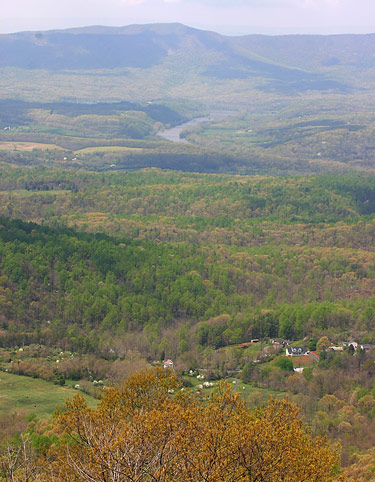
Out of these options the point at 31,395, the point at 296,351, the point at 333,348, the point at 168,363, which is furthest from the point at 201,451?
the point at 333,348

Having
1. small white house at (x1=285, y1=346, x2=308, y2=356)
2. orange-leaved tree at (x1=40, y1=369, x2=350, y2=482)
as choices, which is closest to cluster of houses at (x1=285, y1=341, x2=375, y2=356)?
small white house at (x1=285, y1=346, x2=308, y2=356)

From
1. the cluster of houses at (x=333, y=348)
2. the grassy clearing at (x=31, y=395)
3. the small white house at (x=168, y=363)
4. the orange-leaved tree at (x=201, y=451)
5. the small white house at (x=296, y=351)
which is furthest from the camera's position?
the small white house at (x=296, y=351)

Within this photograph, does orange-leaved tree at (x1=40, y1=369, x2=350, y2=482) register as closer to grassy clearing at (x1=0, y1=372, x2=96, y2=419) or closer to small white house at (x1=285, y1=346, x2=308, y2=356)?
grassy clearing at (x1=0, y1=372, x2=96, y2=419)

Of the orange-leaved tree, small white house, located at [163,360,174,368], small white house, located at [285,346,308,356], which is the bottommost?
small white house, located at [163,360,174,368]

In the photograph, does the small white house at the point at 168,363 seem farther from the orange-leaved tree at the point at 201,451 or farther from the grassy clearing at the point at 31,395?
the orange-leaved tree at the point at 201,451

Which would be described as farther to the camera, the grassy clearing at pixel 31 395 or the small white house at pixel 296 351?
the small white house at pixel 296 351

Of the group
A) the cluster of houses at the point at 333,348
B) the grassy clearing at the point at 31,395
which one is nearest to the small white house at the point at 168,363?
the grassy clearing at the point at 31,395

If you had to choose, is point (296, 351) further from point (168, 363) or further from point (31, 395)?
point (31, 395)

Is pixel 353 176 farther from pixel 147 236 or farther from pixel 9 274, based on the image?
pixel 9 274
